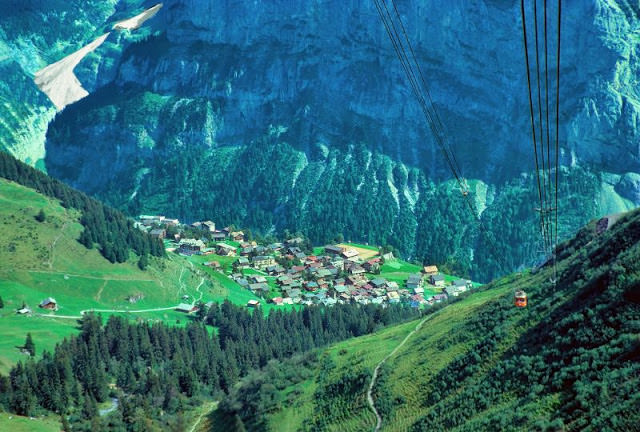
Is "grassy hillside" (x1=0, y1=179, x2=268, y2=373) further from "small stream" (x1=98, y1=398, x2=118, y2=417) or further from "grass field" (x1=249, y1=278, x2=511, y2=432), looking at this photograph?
"grass field" (x1=249, y1=278, x2=511, y2=432)

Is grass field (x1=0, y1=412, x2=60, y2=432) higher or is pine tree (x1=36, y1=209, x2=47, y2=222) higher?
pine tree (x1=36, y1=209, x2=47, y2=222)

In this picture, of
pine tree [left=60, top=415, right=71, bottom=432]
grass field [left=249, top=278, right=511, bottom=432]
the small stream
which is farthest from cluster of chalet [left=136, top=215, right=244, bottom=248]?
pine tree [left=60, top=415, right=71, bottom=432]

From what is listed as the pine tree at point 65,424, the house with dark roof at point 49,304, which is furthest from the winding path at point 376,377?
the house with dark roof at point 49,304

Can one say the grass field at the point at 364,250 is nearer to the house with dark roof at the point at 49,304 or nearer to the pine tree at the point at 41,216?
the pine tree at the point at 41,216

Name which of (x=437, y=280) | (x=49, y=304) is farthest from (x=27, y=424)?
(x=437, y=280)

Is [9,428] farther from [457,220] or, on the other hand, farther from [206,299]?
[457,220]

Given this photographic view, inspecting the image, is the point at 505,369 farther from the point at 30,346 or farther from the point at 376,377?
the point at 30,346

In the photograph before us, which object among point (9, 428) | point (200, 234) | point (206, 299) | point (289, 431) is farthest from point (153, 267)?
point (289, 431)
